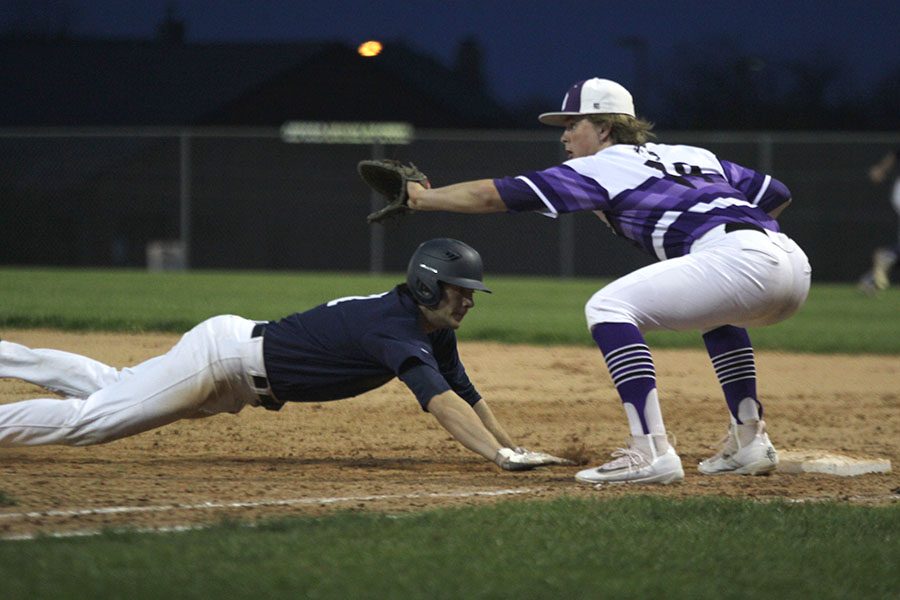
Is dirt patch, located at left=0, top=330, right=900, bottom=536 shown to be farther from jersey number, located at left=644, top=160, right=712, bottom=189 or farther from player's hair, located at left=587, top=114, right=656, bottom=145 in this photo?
player's hair, located at left=587, top=114, right=656, bottom=145

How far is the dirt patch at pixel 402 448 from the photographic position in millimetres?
5145

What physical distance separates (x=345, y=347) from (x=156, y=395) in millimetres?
823

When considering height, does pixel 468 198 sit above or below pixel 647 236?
above

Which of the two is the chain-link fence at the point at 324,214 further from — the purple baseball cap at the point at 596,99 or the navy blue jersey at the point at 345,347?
the navy blue jersey at the point at 345,347

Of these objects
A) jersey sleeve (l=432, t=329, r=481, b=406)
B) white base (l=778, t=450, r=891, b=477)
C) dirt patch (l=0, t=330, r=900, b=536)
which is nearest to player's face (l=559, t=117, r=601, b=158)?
jersey sleeve (l=432, t=329, r=481, b=406)

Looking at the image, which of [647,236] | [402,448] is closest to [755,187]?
[647,236]

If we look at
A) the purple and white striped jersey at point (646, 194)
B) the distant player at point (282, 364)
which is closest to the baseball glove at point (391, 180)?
the distant player at point (282, 364)

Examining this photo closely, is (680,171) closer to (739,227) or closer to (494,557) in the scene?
(739,227)

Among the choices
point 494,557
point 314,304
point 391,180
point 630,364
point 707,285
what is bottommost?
point 494,557

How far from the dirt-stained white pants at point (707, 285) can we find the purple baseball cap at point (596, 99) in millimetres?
679

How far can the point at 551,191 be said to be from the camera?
563 cm

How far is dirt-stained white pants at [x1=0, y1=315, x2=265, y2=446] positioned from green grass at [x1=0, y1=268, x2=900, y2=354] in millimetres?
5638

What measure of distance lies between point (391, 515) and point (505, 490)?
0.83 meters

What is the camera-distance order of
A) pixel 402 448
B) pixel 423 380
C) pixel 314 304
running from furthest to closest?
pixel 314 304 → pixel 402 448 → pixel 423 380
